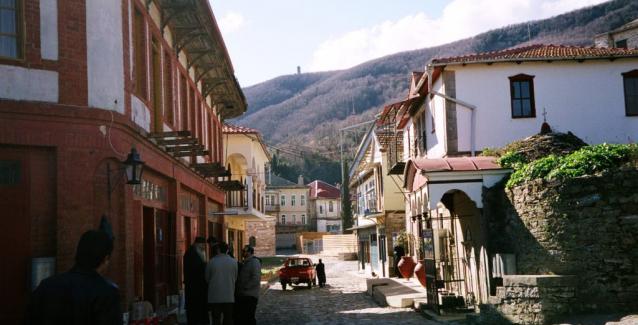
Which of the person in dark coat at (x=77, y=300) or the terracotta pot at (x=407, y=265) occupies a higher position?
the person in dark coat at (x=77, y=300)

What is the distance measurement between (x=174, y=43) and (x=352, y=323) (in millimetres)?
7511

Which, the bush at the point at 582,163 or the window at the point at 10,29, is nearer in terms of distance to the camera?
the window at the point at 10,29

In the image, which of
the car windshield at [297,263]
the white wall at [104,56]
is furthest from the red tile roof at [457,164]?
the car windshield at [297,263]

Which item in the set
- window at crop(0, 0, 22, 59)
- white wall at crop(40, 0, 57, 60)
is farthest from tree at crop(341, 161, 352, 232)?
window at crop(0, 0, 22, 59)

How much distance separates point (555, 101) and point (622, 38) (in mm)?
25332

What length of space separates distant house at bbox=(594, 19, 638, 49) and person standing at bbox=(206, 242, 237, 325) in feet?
119

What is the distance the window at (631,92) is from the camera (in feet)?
70.8

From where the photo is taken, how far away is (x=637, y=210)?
13.0 m

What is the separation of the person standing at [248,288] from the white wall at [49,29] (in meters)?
4.61

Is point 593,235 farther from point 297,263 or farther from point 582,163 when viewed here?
point 297,263

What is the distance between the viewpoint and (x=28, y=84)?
9.67 meters

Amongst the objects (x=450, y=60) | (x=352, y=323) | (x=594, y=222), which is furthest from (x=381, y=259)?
(x=594, y=222)

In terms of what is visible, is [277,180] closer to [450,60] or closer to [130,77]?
[450,60]

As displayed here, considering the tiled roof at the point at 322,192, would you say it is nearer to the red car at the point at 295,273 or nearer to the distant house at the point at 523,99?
the red car at the point at 295,273
